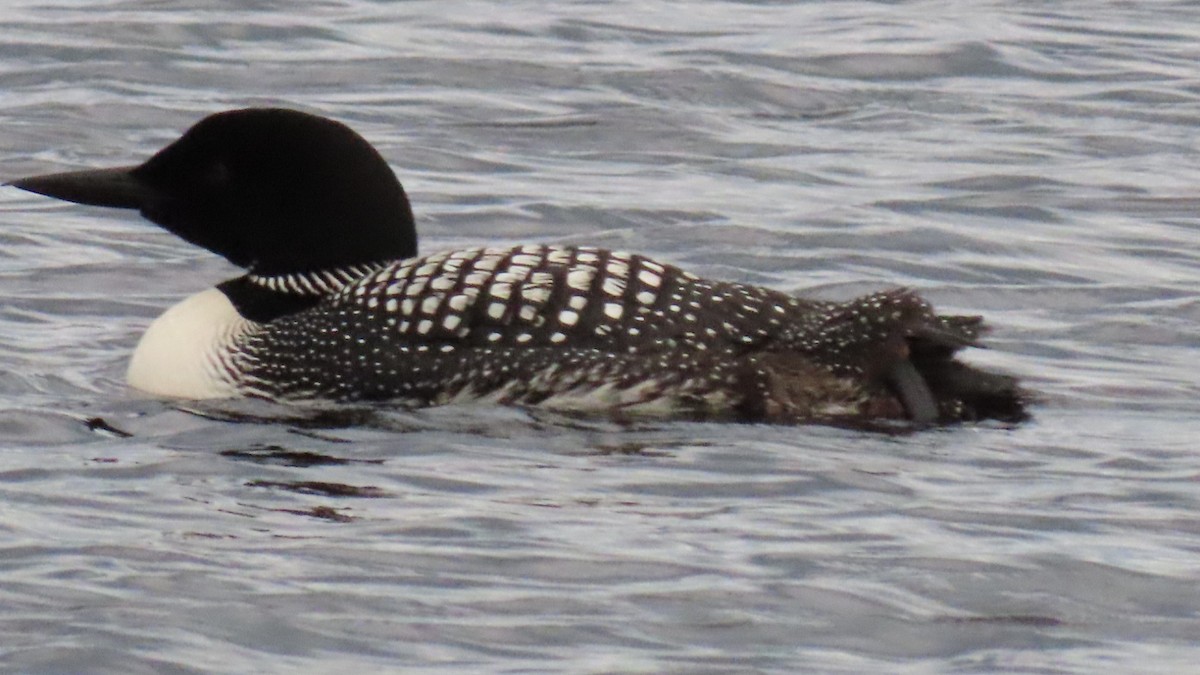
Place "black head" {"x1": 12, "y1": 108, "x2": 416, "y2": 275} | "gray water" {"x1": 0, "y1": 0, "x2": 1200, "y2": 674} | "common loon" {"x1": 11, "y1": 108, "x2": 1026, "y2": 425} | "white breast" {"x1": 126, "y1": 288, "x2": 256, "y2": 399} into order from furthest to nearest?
"black head" {"x1": 12, "y1": 108, "x2": 416, "y2": 275} → "white breast" {"x1": 126, "y1": 288, "x2": 256, "y2": 399} → "common loon" {"x1": 11, "y1": 108, "x2": 1026, "y2": 425} → "gray water" {"x1": 0, "y1": 0, "x2": 1200, "y2": 674}

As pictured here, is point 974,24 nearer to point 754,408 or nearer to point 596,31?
point 596,31

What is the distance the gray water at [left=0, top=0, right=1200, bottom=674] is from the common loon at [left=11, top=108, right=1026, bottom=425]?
0.10 metres

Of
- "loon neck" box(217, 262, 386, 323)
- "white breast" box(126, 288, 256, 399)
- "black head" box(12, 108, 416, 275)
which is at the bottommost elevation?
"white breast" box(126, 288, 256, 399)

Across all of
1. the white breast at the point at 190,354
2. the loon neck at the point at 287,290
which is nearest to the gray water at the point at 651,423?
the white breast at the point at 190,354

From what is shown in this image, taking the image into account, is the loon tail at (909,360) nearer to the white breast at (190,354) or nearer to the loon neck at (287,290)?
the loon neck at (287,290)

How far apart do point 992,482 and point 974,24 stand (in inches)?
247

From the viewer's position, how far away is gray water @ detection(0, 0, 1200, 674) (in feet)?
15.7

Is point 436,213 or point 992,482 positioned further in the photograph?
point 436,213

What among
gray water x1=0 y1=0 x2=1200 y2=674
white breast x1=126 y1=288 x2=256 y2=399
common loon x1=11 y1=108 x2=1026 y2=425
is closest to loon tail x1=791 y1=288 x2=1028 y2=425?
common loon x1=11 y1=108 x2=1026 y2=425

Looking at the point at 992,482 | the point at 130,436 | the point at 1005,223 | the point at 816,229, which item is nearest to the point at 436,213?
the point at 816,229

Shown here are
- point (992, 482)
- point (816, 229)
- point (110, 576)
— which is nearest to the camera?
point (110, 576)

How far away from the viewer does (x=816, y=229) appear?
8.65 m

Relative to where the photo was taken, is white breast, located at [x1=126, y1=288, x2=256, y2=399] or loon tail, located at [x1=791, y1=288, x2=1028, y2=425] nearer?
loon tail, located at [x1=791, y1=288, x2=1028, y2=425]

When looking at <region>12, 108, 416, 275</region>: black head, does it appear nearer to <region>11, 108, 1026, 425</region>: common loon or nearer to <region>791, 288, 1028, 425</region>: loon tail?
<region>11, 108, 1026, 425</region>: common loon
